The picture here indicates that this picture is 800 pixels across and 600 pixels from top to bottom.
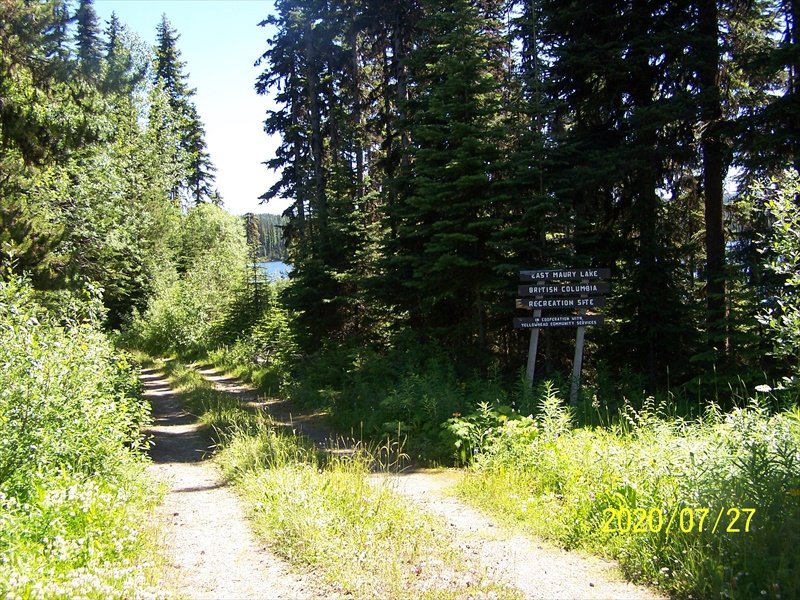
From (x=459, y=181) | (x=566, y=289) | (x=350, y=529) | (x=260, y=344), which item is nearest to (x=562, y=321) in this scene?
(x=566, y=289)

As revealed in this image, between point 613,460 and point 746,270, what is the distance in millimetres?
6394

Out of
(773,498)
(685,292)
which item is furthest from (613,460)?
(685,292)

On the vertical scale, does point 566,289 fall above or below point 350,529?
above

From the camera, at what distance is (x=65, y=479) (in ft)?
18.7

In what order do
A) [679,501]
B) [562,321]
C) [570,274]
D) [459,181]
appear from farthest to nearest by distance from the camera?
1. [459,181]
2. [562,321]
3. [570,274]
4. [679,501]

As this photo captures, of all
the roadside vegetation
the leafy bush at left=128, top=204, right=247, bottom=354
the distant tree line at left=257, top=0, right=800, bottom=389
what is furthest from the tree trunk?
the leafy bush at left=128, top=204, right=247, bottom=354

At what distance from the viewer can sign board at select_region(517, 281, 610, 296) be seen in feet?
34.0

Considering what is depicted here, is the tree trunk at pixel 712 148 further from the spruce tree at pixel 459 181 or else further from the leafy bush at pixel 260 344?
the leafy bush at pixel 260 344

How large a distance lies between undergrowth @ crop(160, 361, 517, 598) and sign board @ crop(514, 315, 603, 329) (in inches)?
166

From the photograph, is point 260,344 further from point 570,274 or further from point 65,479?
point 65,479

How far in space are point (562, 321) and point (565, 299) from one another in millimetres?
424

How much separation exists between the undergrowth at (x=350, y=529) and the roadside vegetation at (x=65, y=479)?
1.21 m

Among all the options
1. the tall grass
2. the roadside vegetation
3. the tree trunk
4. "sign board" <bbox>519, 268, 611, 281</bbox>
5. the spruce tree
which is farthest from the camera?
the spruce tree
